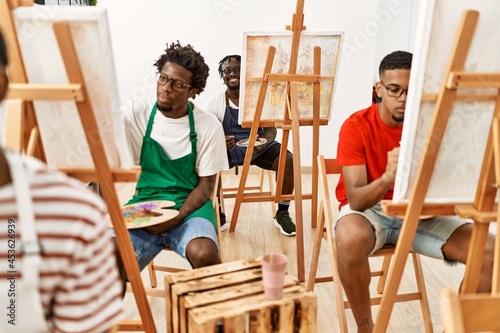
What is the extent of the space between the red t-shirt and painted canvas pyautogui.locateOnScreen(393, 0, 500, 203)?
47 centimetres

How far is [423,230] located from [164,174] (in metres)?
1.06

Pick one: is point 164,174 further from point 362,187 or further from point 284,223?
point 284,223

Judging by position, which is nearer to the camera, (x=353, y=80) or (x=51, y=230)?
(x=51, y=230)

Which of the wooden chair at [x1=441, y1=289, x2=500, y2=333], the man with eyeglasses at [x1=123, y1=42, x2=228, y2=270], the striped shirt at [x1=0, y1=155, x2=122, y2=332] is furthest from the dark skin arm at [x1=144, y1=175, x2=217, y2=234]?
the wooden chair at [x1=441, y1=289, x2=500, y2=333]

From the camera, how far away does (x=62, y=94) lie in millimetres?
1345

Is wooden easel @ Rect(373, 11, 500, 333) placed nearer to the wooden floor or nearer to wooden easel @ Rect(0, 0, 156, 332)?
the wooden floor

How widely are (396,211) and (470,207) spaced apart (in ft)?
0.73

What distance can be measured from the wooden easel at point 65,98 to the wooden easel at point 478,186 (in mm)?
804

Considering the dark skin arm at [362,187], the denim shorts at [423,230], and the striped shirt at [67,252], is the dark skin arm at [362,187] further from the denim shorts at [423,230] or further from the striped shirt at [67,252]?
the striped shirt at [67,252]

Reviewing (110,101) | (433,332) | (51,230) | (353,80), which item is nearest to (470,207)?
(433,332)

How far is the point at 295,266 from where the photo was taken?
2785 mm

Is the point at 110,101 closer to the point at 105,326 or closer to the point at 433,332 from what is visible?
the point at 105,326

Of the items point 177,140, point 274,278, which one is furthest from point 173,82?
point 274,278

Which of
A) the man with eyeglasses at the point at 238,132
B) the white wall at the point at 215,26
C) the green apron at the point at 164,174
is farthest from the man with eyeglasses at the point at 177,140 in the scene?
the white wall at the point at 215,26
